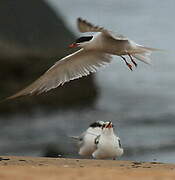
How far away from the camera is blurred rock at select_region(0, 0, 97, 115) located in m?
14.0

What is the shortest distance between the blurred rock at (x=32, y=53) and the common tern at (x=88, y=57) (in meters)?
5.05

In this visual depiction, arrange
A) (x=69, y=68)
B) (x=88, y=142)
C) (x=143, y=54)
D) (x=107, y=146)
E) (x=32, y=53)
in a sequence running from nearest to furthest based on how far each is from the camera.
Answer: (x=143, y=54) → (x=69, y=68) → (x=107, y=146) → (x=88, y=142) → (x=32, y=53)

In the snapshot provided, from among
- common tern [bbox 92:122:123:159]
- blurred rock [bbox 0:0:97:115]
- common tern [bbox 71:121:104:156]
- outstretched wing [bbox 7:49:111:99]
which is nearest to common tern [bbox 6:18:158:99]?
outstretched wing [bbox 7:49:111:99]

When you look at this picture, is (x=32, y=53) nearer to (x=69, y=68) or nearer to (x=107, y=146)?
(x=107, y=146)

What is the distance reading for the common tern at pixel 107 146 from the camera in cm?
920

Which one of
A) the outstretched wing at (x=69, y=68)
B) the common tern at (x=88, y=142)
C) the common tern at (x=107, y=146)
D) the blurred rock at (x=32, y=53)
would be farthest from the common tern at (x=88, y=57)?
the blurred rock at (x=32, y=53)

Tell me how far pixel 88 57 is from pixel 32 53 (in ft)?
20.0

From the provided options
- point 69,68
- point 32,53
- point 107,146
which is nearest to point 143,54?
point 69,68

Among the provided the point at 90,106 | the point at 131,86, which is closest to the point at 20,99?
the point at 90,106

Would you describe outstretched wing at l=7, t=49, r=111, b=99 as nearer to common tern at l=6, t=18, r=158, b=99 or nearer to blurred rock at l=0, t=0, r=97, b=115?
common tern at l=6, t=18, r=158, b=99

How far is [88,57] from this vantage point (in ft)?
28.0

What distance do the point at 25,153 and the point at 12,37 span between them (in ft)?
12.7

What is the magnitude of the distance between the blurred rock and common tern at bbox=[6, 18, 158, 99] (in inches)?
199

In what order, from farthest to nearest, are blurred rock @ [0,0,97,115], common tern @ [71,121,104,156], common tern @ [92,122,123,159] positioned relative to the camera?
1. blurred rock @ [0,0,97,115]
2. common tern @ [71,121,104,156]
3. common tern @ [92,122,123,159]
